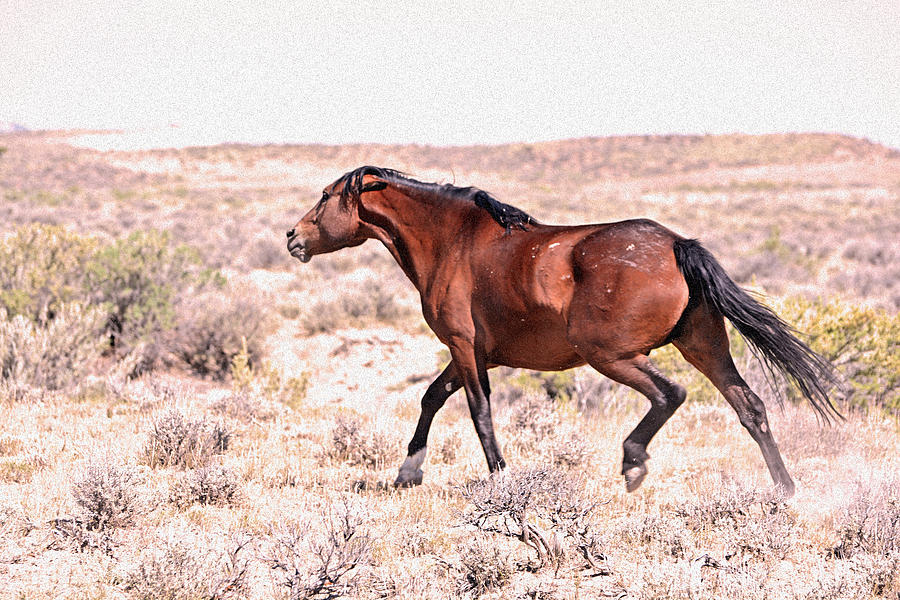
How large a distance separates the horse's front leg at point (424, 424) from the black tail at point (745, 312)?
1.75 metres

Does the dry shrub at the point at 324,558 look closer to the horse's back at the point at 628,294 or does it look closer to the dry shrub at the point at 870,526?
the horse's back at the point at 628,294

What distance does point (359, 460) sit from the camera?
605 centimetres

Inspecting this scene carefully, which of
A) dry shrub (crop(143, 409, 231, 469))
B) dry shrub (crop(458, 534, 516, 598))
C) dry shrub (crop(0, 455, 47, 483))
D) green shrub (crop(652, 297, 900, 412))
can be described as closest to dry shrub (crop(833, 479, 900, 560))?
dry shrub (crop(458, 534, 516, 598))

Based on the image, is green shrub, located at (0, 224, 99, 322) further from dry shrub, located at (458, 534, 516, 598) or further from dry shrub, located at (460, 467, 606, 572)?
dry shrub, located at (458, 534, 516, 598)

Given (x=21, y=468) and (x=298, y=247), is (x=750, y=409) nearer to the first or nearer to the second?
(x=298, y=247)

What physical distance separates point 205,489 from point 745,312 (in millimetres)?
3530

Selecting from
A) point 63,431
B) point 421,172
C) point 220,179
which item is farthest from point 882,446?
point 421,172

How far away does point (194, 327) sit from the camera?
35.8ft

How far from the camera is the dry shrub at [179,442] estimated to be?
5590 millimetres

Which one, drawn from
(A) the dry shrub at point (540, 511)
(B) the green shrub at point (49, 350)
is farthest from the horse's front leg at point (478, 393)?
(B) the green shrub at point (49, 350)

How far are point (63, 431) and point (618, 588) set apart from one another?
489 cm

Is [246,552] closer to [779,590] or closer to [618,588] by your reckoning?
[618,588]

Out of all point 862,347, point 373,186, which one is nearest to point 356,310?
point 862,347

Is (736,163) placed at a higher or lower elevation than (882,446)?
higher
